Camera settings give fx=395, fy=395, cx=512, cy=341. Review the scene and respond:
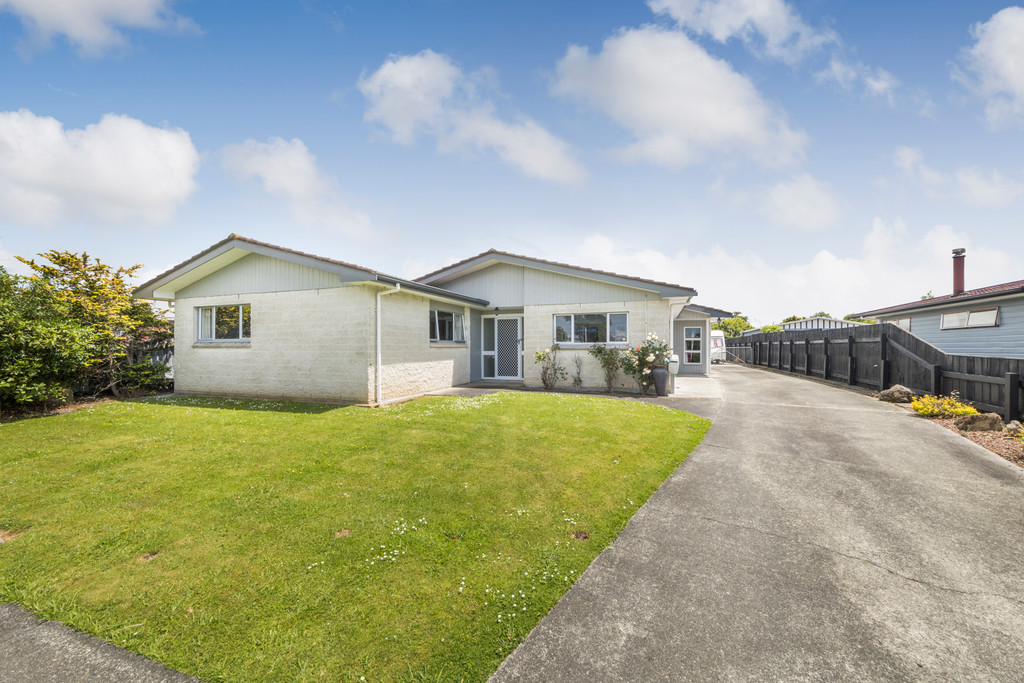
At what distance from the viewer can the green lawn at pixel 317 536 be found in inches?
90.0

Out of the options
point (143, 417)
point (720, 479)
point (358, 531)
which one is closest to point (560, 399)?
point (720, 479)

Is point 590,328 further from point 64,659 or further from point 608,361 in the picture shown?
point 64,659

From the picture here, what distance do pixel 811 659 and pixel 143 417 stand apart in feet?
37.9

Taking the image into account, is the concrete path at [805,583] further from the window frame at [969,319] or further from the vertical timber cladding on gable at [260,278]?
the window frame at [969,319]

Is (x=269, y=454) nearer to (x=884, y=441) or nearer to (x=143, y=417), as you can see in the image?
(x=143, y=417)

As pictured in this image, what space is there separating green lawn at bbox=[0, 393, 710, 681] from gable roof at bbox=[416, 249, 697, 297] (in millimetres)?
6131

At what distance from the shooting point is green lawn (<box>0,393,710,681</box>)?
2285 mm

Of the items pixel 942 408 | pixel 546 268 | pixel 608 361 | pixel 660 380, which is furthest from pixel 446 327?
pixel 942 408

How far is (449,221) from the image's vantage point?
15.8m

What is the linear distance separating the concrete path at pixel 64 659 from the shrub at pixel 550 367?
11729 millimetres

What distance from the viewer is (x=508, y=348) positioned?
15461 mm

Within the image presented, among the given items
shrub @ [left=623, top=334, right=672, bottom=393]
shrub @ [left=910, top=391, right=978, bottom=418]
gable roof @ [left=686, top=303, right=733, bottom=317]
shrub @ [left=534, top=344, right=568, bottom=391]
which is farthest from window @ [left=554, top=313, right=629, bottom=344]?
gable roof @ [left=686, top=303, right=733, bottom=317]

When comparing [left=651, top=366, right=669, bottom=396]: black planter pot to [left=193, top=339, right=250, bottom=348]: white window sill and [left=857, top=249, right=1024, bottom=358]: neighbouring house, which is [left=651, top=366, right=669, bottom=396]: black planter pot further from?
[left=193, top=339, right=250, bottom=348]: white window sill

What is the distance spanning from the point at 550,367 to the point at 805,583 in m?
10.8
